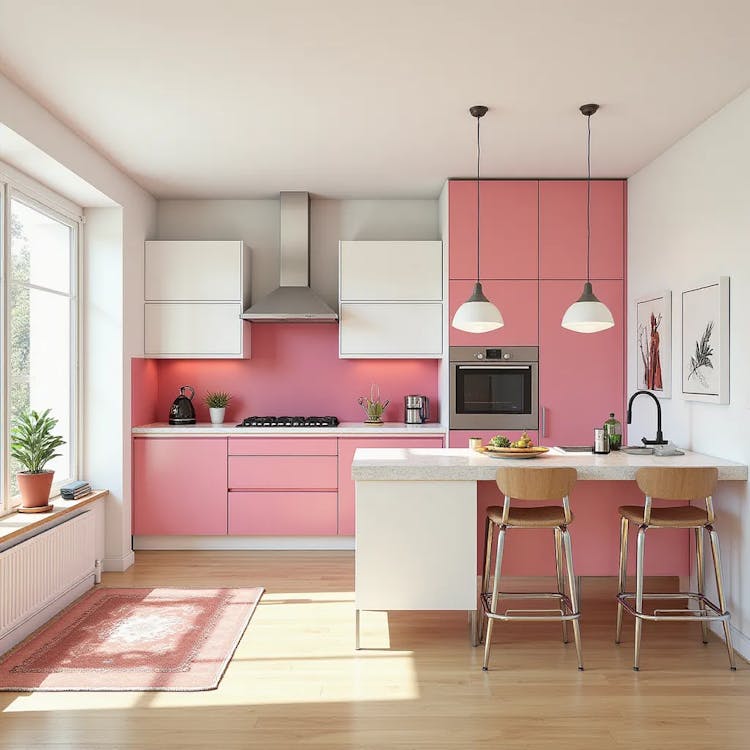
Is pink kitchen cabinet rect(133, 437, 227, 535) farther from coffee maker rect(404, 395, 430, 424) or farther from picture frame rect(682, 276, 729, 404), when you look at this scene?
picture frame rect(682, 276, 729, 404)

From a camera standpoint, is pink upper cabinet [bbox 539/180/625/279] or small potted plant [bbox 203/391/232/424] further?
small potted plant [bbox 203/391/232/424]

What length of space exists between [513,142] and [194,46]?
2.09 m

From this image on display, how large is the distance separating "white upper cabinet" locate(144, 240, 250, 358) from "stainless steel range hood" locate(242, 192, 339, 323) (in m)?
0.22

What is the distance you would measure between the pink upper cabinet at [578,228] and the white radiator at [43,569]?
3.55 metres

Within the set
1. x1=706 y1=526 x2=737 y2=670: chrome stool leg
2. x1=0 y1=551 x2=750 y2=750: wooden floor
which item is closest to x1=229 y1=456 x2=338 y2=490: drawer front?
x1=0 y1=551 x2=750 y2=750: wooden floor

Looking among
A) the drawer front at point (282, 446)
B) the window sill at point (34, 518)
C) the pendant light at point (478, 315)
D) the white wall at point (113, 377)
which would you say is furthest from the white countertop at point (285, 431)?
the pendant light at point (478, 315)

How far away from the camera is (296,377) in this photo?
6.06 metres

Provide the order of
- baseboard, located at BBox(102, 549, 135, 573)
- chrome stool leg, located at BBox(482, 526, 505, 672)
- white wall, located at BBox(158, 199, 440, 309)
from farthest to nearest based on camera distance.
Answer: white wall, located at BBox(158, 199, 440, 309)
baseboard, located at BBox(102, 549, 135, 573)
chrome stool leg, located at BBox(482, 526, 505, 672)

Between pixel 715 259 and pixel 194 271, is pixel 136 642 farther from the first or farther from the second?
pixel 715 259

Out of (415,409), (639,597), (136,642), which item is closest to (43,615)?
(136,642)

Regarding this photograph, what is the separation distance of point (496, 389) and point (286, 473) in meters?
1.68

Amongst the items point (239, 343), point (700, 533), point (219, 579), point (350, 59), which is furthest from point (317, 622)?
point (350, 59)

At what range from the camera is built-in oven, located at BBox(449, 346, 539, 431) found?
17.2 ft

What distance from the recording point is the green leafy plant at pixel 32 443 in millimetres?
3965
